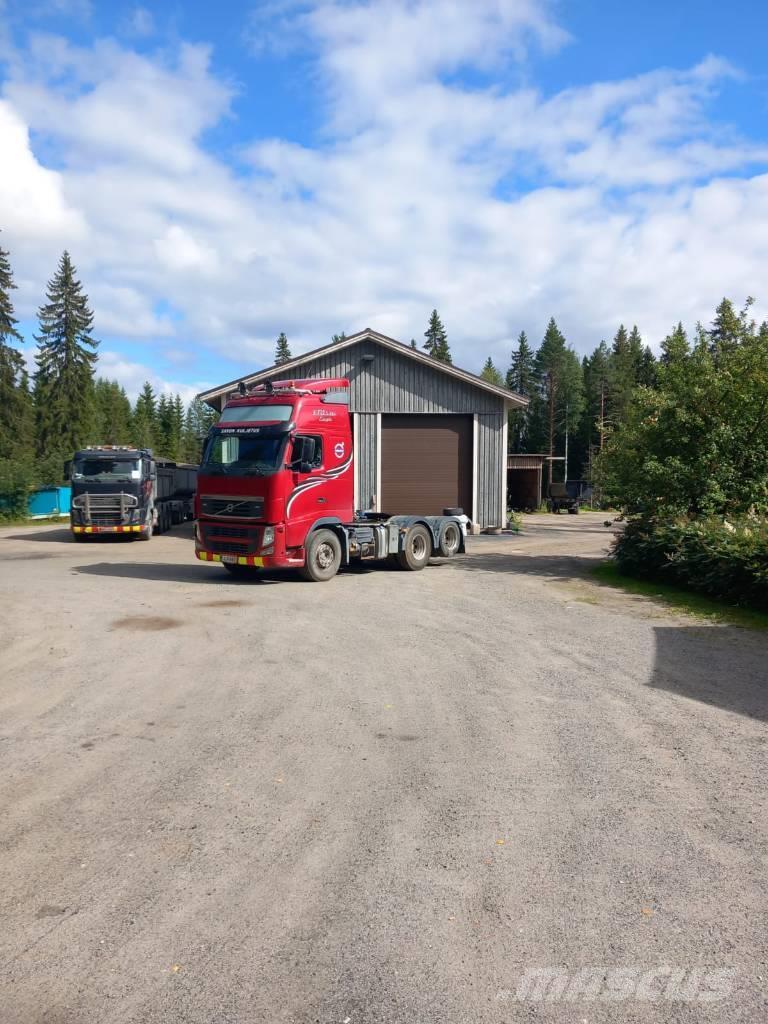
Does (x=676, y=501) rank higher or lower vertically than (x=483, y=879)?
higher

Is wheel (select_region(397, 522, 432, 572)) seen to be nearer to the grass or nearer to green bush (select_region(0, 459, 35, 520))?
the grass

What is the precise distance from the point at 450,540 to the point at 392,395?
26.5ft

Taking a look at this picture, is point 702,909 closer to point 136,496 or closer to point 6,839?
point 6,839

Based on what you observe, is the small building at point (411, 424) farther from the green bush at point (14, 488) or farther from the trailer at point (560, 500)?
the trailer at point (560, 500)

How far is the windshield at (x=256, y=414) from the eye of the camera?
48.4 ft

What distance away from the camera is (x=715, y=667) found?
8.71 metres

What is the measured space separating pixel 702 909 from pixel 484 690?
12.9 feet

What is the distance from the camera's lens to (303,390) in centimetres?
1522

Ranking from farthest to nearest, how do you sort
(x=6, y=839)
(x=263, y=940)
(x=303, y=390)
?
(x=303, y=390)
(x=6, y=839)
(x=263, y=940)

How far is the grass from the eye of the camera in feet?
37.4

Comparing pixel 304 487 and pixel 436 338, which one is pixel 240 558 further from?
pixel 436 338

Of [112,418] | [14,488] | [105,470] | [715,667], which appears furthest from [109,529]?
[112,418]

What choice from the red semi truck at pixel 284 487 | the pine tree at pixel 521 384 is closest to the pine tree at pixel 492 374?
the pine tree at pixel 521 384

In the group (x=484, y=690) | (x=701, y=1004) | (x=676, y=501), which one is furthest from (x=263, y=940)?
(x=676, y=501)
